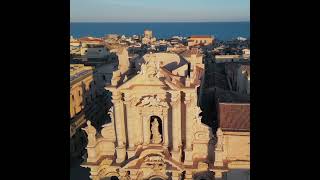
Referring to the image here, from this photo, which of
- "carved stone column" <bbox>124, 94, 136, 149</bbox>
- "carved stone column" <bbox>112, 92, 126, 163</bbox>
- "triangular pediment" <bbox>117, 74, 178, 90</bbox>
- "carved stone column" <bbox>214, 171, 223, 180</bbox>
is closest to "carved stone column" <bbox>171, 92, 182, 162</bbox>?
"triangular pediment" <bbox>117, 74, 178, 90</bbox>

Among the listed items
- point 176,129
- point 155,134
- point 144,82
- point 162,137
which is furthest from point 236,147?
point 144,82

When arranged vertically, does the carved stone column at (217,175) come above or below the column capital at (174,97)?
below

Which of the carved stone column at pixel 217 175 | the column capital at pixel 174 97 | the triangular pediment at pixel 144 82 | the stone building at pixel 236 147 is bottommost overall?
the carved stone column at pixel 217 175

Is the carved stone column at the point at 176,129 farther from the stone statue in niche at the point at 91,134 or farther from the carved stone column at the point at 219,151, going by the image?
the stone statue in niche at the point at 91,134

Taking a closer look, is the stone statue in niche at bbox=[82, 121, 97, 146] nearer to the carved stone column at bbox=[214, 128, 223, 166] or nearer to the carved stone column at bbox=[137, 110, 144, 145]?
the carved stone column at bbox=[137, 110, 144, 145]

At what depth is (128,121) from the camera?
14766mm

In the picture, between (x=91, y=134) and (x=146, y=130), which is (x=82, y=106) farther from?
(x=146, y=130)

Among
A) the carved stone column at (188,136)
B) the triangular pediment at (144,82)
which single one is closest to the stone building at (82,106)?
the triangular pediment at (144,82)

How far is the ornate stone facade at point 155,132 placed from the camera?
47.2 feet

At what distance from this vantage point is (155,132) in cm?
1505

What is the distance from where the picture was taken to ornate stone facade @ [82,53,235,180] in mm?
14391

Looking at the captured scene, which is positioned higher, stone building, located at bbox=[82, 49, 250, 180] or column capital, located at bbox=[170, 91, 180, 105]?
column capital, located at bbox=[170, 91, 180, 105]
